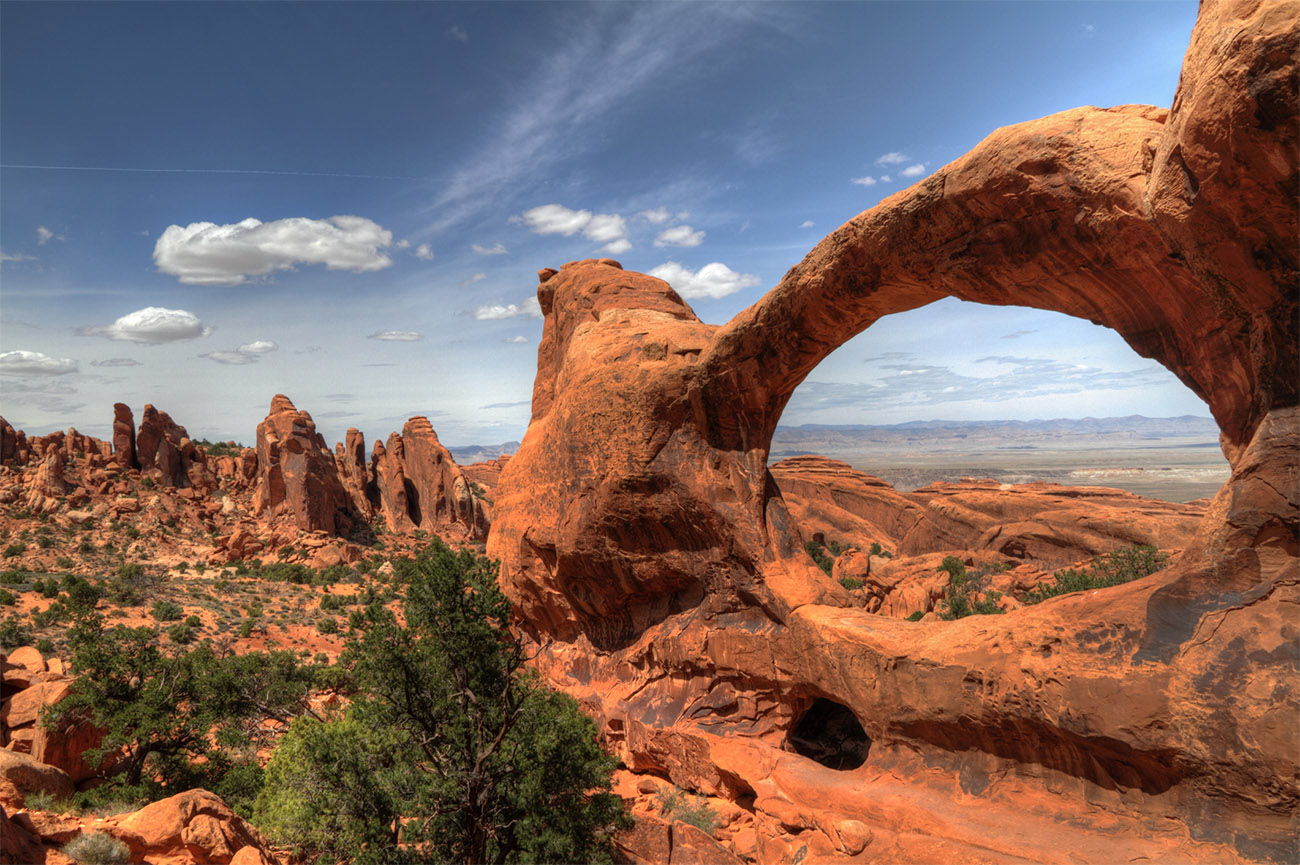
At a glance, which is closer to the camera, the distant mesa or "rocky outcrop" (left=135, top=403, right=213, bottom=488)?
the distant mesa

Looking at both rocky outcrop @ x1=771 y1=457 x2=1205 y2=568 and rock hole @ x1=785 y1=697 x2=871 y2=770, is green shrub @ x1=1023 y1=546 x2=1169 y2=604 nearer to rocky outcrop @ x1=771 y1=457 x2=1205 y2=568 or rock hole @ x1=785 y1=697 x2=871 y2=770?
rocky outcrop @ x1=771 y1=457 x2=1205 y2=568

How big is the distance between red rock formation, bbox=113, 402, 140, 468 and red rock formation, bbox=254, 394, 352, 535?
963 cm

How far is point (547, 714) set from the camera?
1018 centimetres

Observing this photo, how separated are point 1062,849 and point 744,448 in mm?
8211

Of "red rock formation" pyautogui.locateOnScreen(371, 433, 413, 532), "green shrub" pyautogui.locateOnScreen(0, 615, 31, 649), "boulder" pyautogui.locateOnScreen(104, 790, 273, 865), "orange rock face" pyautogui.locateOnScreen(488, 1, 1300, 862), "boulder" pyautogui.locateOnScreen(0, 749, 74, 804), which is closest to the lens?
"orange rock face" pyautogui.locateOnScreen(488, 1, 1300, 862)

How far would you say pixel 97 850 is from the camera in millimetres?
7633

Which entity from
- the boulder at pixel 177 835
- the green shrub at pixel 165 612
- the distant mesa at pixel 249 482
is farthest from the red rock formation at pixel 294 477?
the boulder at pixel 177 835

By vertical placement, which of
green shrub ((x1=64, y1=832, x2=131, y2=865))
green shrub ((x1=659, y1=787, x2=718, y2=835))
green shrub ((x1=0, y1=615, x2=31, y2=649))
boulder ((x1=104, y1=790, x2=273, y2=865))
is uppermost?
green shrub ((x1=64, y1=832, x2=131, y2=865))

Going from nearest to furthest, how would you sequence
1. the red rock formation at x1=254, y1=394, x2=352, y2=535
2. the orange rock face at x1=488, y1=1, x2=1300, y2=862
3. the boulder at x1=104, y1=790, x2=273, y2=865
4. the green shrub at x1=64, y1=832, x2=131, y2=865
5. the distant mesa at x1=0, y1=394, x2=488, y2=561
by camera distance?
the orange rock face at x1=488, y1=1, x2=1300, y2=862, the green shrub at x1=64, y1=832, x2=131, y2=865, the boulder at x1=104, y1=790, x2=273, y2=865, the distant mesa at x1=0, y1=394, x2=488, y2=561, the red rock formation at x1=254, y1=394, x2=352, y2=535

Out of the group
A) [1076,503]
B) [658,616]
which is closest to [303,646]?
[658,616]

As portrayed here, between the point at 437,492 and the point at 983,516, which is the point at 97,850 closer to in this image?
the point at 983,516

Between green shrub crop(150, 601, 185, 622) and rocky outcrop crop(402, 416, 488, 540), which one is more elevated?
rocky outcrop crop(402, 416, 488, 540)

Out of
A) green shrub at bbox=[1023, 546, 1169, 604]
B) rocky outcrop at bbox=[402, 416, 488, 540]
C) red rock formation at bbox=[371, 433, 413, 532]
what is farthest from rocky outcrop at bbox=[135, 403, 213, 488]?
green shrub at bbox=[1023, 546, 1169, 604]

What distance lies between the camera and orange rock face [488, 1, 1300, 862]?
6.50 meters
